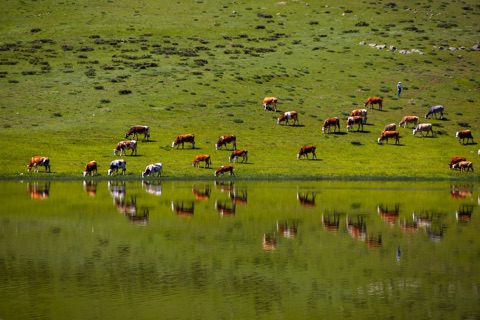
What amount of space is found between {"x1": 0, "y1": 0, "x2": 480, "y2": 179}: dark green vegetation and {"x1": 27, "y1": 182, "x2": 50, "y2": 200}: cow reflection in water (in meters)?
4.31

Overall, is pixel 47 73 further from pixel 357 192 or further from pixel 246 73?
pixel 357 192

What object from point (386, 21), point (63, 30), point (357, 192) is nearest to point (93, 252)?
point (357, 192)

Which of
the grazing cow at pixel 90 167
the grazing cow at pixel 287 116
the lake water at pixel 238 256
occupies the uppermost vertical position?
the grazing cow at pixel 287 116

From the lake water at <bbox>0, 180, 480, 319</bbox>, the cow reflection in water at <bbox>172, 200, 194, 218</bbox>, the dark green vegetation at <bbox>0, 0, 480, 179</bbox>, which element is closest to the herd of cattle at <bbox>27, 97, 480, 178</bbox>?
the dark green vegetation at <bbox>0, 0, 480, 179</bbox>

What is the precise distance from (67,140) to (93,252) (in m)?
46.9

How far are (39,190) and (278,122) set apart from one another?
36.6 meters

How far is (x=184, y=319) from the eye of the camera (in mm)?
20266

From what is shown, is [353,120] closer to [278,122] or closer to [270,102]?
[278,122]

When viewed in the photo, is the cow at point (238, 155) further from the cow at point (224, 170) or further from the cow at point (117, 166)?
the cow at point (117, 166)

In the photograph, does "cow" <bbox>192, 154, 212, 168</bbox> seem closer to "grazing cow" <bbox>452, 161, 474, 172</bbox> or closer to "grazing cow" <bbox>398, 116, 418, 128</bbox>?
"grazing cow" <bbox>452, 161, 474, 172</bbox>

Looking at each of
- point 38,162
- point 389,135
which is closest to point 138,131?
point 38,162

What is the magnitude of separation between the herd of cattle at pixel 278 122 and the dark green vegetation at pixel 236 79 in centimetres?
110

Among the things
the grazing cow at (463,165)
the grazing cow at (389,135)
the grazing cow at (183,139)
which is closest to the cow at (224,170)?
the grazing cow at (183,139)

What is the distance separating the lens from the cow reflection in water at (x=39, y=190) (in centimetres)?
5056
